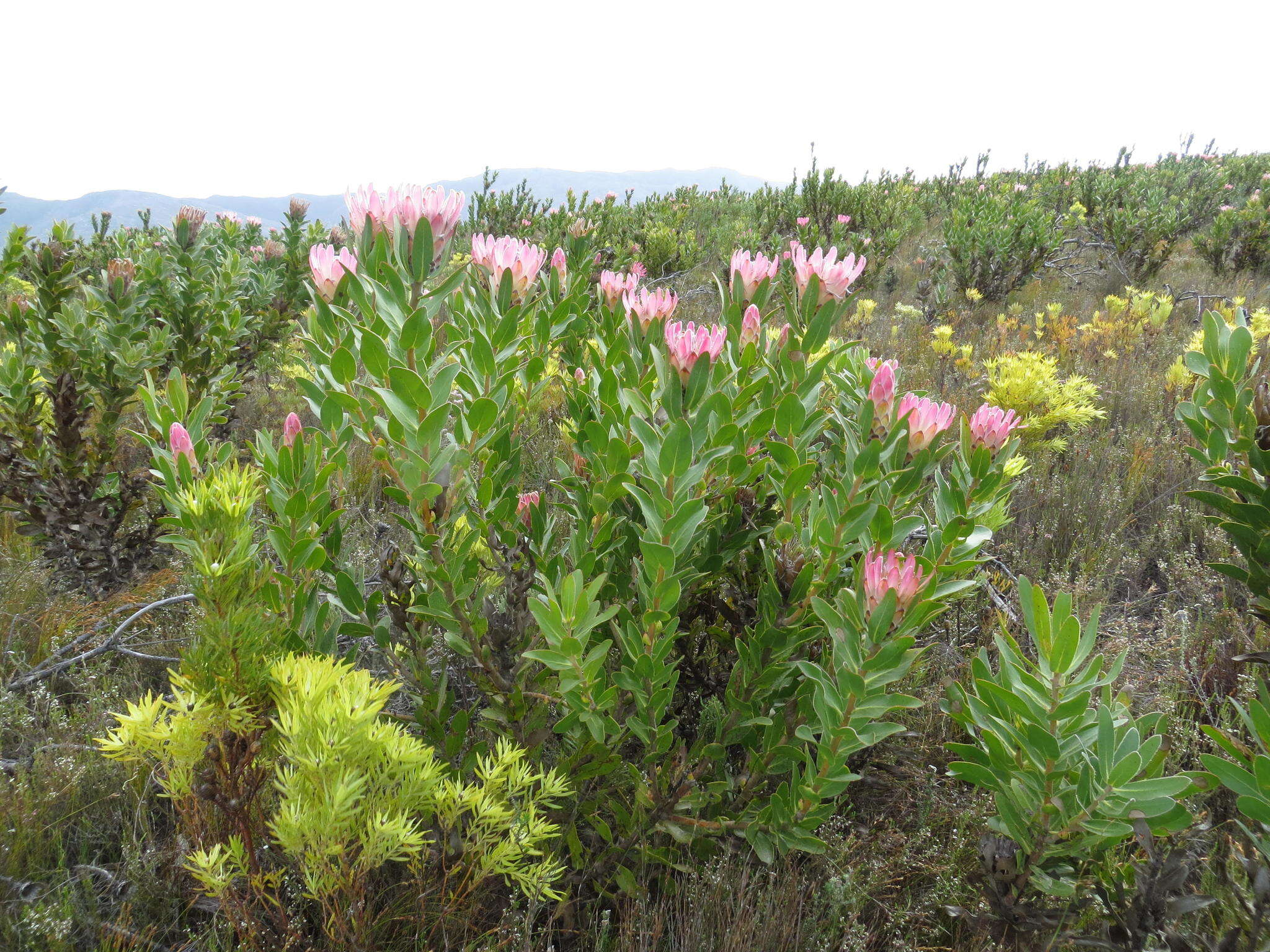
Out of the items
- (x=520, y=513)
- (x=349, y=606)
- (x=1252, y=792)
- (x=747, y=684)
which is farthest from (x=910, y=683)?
(x=349, y=606)

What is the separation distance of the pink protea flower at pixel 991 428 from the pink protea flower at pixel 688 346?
55 cm

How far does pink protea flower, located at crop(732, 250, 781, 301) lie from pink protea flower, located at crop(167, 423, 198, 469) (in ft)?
3.77

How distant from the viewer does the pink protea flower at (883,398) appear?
131 cm

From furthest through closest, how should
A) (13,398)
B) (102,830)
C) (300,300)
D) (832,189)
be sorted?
(832,189), (300,300), (13,398), (102,830)

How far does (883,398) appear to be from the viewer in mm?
1324

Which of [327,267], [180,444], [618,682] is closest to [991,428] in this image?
[618,682]

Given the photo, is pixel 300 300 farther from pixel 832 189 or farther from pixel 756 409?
pixel 832 189

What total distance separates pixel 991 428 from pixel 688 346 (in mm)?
636

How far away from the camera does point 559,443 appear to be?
3459 mm

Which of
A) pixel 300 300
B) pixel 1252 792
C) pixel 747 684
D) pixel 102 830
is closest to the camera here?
pixel 1252 792

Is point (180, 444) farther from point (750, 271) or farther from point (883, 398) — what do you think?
point (883, 398)

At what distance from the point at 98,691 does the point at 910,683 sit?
95.7 inches

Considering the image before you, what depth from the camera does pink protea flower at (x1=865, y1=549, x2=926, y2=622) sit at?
1.07 meters

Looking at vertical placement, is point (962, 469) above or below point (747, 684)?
above
